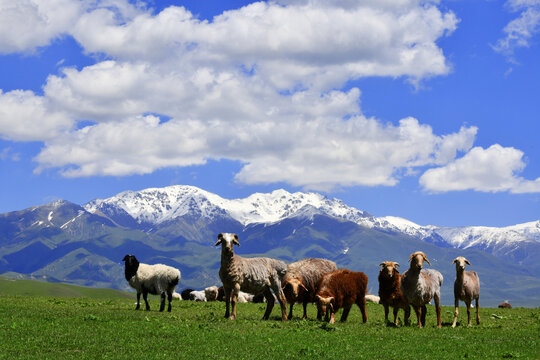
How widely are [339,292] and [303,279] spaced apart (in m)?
3.63

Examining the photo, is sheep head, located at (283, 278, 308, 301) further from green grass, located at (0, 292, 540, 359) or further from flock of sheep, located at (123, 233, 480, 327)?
green grass, located at (0, 292, 540, 359)

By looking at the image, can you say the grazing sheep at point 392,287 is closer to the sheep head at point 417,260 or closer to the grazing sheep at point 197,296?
the sheep head at point 417,260

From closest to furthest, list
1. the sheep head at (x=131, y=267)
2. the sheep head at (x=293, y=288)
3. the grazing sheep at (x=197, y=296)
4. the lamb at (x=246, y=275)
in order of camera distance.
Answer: the lamb at (x=246, y=275), the sheep head at (x=293, y=288), the sheep head at (x=131, y=267), the grazing sheep at (x=197, y=296)

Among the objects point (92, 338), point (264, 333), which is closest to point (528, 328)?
point (264, 333)

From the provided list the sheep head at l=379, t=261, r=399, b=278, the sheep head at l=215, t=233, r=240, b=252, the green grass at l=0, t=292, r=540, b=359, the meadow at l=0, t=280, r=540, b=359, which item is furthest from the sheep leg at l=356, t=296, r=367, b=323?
the sheep head at l=215, t=233, r=240, b=252

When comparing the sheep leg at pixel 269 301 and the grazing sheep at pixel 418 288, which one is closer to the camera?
the grazing sheep at pixel 418 288

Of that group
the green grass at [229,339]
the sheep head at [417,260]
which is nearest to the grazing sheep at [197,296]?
the green grass at [229,339]

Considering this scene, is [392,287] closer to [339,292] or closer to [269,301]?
[339,292]

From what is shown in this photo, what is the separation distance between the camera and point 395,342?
23.5 metres

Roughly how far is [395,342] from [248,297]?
43645 mm

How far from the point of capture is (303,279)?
1294 inches

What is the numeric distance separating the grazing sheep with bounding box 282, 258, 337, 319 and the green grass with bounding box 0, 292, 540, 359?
3017 mm

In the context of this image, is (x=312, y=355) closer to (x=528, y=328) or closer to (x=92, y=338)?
(x=92, y=338)

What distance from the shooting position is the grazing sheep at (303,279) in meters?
31.5
